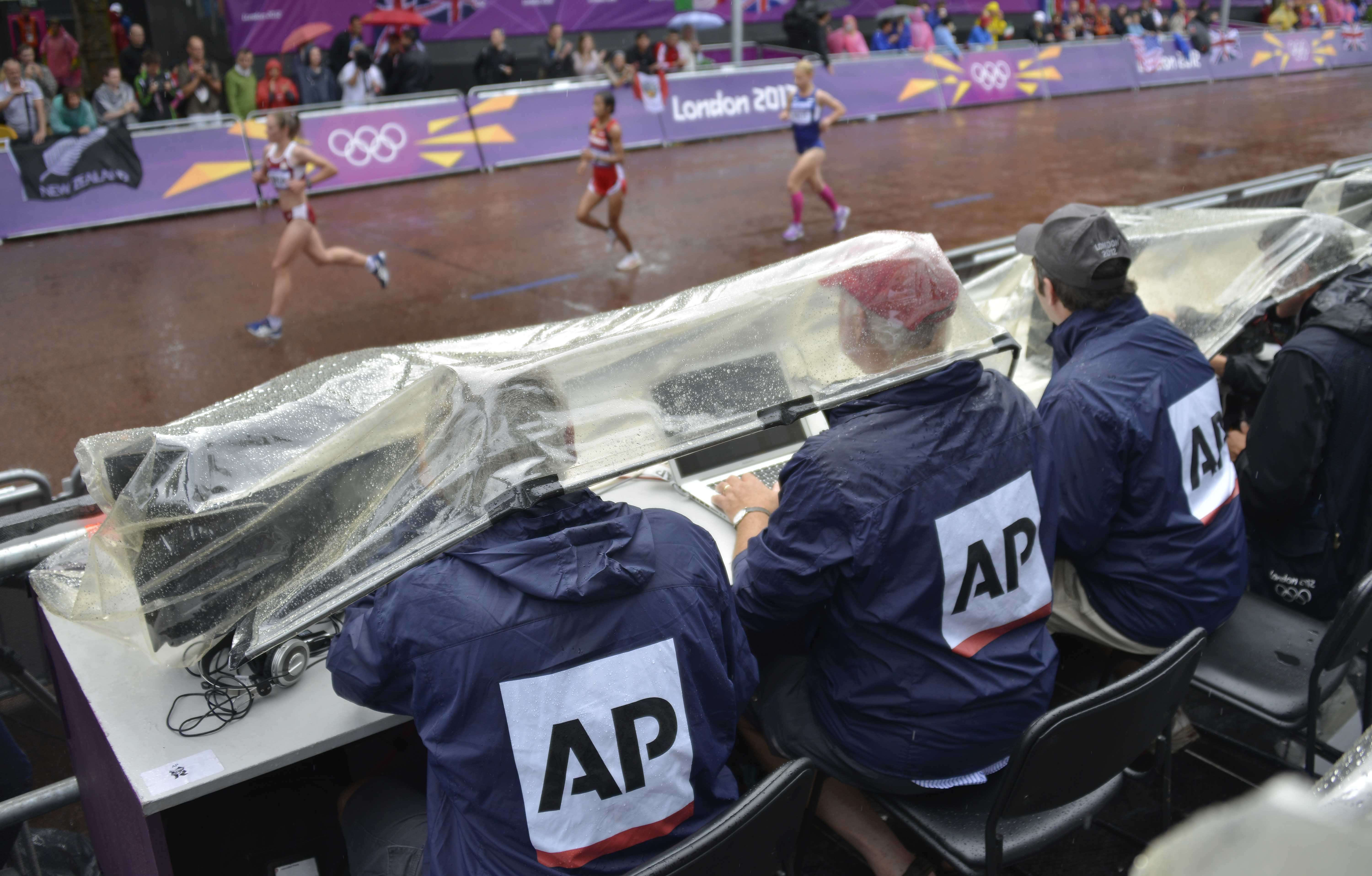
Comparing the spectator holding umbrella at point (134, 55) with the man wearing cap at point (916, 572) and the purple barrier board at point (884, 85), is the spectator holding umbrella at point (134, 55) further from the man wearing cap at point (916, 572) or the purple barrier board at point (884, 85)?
the man wearing cap at point (916, 572)

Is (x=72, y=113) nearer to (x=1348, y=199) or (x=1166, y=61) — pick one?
(x=1348, y=199)

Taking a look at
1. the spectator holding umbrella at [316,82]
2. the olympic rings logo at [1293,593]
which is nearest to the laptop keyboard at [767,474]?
the olympic rings logo at [1293,593]

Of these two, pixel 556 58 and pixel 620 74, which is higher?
pixel 556 58

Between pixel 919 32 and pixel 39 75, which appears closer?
pixel 39 75

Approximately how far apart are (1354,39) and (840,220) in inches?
918

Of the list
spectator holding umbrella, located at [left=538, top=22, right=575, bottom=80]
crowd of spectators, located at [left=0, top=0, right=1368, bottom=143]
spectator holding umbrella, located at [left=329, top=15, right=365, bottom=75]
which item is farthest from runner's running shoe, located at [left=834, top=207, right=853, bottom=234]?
spectator holding umbrella, located at [left=329, top=15, right=365, bottom=75]

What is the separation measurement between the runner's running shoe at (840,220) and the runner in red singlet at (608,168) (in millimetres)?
2354

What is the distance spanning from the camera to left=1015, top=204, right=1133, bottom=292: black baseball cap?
3049 mm

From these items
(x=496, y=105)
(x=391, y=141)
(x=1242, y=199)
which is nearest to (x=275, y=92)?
(x=391, y=141)

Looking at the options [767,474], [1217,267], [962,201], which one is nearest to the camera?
[767,474]

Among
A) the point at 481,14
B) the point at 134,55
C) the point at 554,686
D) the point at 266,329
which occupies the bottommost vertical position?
the point at 266,329

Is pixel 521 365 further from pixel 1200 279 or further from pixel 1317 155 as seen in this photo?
pixel 1317 155

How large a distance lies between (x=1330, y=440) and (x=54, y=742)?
475cm

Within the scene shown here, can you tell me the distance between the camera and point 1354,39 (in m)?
25.5
